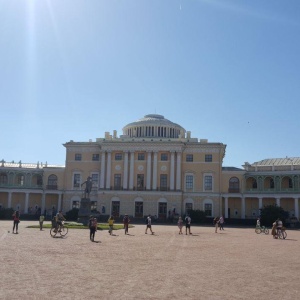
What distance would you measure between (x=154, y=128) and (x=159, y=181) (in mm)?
12041

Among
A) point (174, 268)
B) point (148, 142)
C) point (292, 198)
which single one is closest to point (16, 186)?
point (148, 142)

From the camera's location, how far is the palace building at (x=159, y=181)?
2611 inches

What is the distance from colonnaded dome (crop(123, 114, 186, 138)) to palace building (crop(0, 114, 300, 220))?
4.70m

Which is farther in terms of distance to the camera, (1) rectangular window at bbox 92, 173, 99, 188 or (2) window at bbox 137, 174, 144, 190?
(1) rectangular window at bbox 92, 173, 99, 188

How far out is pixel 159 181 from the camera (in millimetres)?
67000

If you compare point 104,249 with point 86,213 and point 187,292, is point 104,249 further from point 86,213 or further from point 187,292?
point 86,213

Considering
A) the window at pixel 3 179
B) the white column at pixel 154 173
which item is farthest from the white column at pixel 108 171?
the window at pixel 3 179

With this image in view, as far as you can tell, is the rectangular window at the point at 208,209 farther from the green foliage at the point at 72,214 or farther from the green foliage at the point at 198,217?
the green foliage at the point at 72,214

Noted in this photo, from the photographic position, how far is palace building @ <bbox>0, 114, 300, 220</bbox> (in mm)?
66312

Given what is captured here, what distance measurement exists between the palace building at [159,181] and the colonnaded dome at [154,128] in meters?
4.70

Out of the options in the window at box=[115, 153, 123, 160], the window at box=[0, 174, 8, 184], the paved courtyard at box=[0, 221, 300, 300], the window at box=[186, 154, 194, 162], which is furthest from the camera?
the window at box=[0, 174, 8, 184]

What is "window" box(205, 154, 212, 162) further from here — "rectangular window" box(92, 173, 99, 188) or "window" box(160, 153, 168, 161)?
"rectangular window" box(92, 173, 99, 188)

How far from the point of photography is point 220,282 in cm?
1258

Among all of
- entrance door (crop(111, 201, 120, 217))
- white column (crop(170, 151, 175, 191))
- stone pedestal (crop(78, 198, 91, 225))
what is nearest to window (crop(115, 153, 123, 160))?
entrance door (crop(111, 201, 120, 217))
